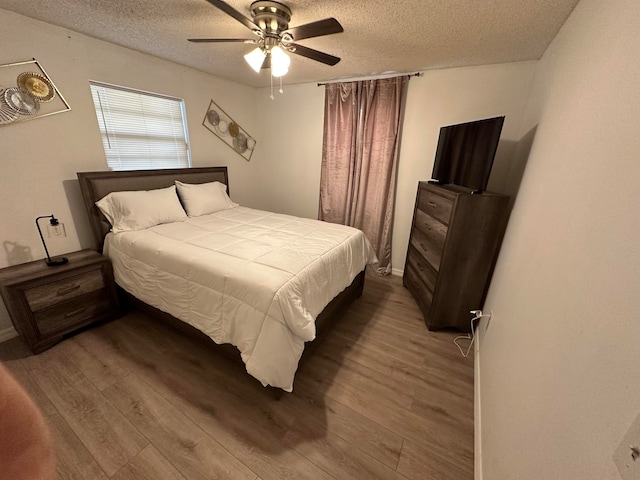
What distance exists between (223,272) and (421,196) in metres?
2.05

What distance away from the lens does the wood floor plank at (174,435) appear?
1.20 m

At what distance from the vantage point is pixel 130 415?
4.66 ft

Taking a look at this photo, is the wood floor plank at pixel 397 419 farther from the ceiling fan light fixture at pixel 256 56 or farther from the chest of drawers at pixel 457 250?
the ceiling fan light fixture at pixel 256 56

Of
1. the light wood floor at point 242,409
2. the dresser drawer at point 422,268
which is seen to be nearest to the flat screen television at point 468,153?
the dresser drawer at point 422,268

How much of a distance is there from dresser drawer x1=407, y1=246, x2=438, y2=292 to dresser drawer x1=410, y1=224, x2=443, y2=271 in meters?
0.05

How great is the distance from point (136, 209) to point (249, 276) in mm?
1600

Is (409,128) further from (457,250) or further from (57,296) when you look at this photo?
(57,296)

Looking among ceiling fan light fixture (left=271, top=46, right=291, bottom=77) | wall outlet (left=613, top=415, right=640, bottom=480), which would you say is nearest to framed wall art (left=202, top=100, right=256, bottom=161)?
ceiling fan light fixture (left=271, top=46, right=291, bottom=77)

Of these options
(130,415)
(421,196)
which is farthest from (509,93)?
(130,415)

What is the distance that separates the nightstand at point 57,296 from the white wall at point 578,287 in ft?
9.27

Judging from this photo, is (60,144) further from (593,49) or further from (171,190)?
(593,49)

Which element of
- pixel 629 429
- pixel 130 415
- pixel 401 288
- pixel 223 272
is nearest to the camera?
pixel 629 429

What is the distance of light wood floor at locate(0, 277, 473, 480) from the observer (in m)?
1.23

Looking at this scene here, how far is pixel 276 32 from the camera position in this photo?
1.62 meters
